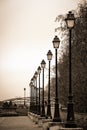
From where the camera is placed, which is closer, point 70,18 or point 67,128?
point 67,128

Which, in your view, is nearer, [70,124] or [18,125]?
[70,124]

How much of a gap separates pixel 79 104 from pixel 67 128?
62.7 ft

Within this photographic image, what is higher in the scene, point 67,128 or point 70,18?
point 70,18

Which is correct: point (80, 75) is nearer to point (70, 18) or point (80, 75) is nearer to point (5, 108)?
point (70, 18)

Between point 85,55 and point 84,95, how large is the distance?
118 inches

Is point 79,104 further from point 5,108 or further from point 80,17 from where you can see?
point 5,108

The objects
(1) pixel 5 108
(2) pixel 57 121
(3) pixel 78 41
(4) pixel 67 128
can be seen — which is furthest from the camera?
(1) pixel 5 108

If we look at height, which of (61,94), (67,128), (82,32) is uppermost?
(82,32)

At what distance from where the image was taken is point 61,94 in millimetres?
56469

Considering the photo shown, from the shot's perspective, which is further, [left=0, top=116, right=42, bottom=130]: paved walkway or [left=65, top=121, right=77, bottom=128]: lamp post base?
[left=0, top=116, right=42, bottom=130]: paved walkway

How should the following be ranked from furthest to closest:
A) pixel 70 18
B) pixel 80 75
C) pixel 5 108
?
1. pixel 5 108
2. pixel 80 75
3. pixel 70 18

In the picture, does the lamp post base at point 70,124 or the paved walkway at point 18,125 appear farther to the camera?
the paved walkway at point 18,125

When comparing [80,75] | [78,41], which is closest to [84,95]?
[80,75]

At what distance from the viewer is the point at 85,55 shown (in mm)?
41406
